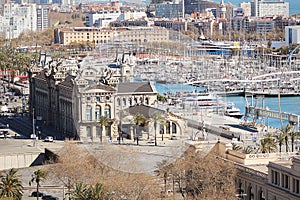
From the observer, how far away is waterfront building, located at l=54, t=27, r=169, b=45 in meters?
74.8

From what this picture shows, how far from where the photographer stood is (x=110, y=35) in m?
85.2

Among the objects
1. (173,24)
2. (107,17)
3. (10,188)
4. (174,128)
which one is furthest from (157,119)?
(107,17)

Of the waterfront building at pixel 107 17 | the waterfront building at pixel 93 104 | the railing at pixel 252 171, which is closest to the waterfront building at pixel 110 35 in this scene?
the waterfront building at pixel 107 17

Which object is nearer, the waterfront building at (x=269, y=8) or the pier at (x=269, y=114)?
the pier at (x=269, y=114)

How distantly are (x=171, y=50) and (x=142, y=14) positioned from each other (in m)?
45.6

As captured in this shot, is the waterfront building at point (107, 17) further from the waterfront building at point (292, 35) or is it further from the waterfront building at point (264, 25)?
the waterfront building at point (292, 35)

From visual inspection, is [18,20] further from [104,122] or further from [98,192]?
[98,192]

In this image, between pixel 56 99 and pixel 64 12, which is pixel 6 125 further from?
pixel 64 12

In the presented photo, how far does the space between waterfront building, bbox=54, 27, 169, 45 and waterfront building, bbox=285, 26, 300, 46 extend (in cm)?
1101

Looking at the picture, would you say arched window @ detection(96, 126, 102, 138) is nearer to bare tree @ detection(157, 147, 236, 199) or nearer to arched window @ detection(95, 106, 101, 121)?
arched window @ detection(95, 106, 101, 121)

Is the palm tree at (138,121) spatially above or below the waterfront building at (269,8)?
below

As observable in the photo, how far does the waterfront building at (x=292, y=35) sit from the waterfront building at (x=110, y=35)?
11.0 meters

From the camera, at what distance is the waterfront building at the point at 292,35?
3300 inches

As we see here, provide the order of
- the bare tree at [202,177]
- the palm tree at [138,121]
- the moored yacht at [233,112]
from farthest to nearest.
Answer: the moored yacht at [233,112] → the palm tree at [138,121] → the bare tree at [202,177]
